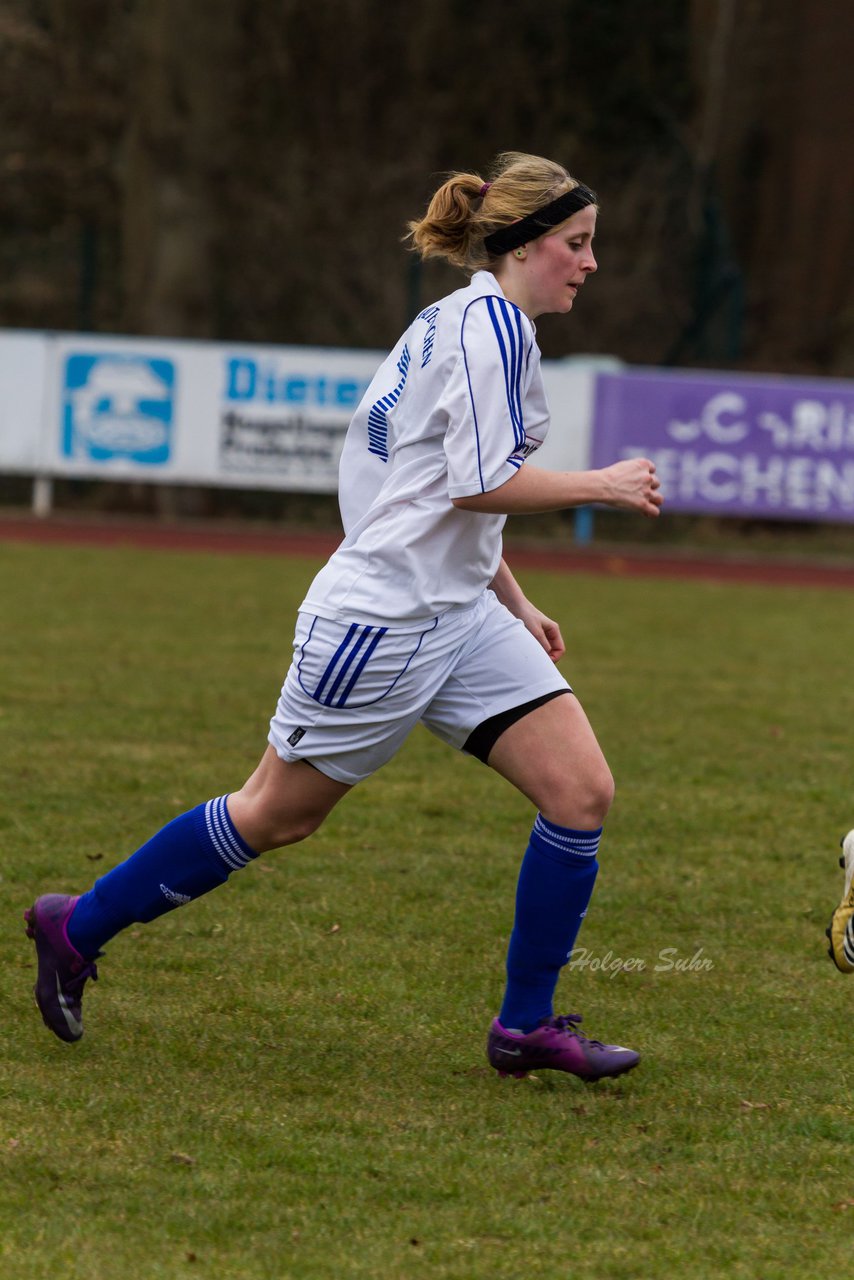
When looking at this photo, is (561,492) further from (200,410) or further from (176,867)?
(200,410)

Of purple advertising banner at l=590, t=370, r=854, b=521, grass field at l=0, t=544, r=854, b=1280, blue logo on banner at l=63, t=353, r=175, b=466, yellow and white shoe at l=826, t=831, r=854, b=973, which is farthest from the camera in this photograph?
blue logo on banner at l=63, t=353, r=175, b=466

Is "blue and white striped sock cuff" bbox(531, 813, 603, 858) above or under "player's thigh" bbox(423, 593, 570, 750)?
under

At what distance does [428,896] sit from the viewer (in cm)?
571

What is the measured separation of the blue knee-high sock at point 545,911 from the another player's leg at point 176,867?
0.47 m

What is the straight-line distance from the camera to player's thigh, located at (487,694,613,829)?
416 centimetres

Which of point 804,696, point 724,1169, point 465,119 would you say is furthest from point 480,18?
point 724,1169

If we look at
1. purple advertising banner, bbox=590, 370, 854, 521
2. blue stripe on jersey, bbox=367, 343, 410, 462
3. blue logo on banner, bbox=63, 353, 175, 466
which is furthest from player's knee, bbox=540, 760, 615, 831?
blue logo on banner, bbox=63, 353, 175, 466

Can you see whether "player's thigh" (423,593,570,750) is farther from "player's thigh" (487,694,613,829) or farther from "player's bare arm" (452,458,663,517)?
"player's bare arm" (452,458,663,517)

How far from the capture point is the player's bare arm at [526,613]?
4516mm

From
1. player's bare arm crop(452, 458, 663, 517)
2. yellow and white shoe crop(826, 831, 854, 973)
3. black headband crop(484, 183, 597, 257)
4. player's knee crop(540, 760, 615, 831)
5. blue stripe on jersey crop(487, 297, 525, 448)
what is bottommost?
yellow and white shoe crop(826, 831, 854, 973)

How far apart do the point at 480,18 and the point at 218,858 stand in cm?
2464

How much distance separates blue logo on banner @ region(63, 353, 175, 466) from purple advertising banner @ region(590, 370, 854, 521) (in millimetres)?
3884

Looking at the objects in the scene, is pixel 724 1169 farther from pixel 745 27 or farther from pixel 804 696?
pixel 745 27

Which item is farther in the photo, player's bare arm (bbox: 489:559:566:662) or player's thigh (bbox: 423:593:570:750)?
player's bare arm (bbox: 489:559:566:662)
